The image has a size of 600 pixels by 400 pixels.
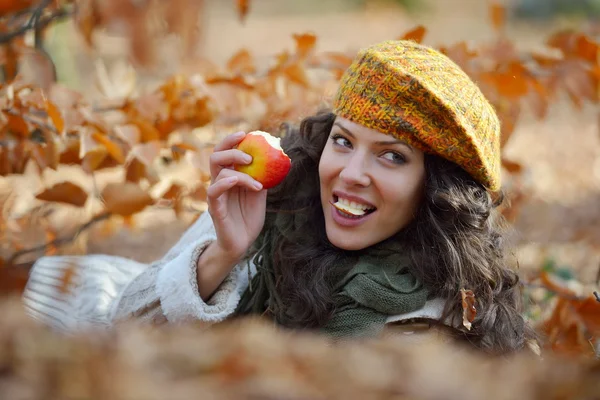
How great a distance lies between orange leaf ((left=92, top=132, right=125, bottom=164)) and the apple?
553mm

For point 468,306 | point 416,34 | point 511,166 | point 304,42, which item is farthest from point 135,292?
point 511,166

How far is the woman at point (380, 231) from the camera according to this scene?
2146mm

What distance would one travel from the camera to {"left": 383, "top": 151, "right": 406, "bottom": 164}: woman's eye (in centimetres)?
223

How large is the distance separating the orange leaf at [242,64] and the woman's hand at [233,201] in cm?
103

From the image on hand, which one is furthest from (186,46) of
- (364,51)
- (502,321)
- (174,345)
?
(502,321)

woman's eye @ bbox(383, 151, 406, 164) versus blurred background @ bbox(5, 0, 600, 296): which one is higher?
woman's eye @ bbox(383, 151, 406, 164)

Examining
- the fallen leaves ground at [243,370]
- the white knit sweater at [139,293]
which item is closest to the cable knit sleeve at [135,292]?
the white knit sweater at [139,293]

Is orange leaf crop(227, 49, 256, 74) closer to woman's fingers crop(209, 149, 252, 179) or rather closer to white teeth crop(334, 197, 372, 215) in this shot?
woman's fingers crop(209, 149, 252, 179)

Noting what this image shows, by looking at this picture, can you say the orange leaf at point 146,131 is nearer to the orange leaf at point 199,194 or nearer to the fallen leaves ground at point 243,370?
the orange leaf at point 199,194

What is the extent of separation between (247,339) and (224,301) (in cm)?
149

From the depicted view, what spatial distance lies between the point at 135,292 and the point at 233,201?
0.54m

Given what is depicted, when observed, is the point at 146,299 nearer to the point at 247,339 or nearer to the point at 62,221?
the point at 247,339

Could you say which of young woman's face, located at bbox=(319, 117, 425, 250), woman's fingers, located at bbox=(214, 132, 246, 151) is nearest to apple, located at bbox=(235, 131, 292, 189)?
woman's fingers, located at bbox=(214, 132, 246, 151)

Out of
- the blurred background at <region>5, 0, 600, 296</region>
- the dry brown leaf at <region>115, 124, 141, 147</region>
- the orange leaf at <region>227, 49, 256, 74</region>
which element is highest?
the dry brown leaf at <region>115, 124, 141, 147</region>
